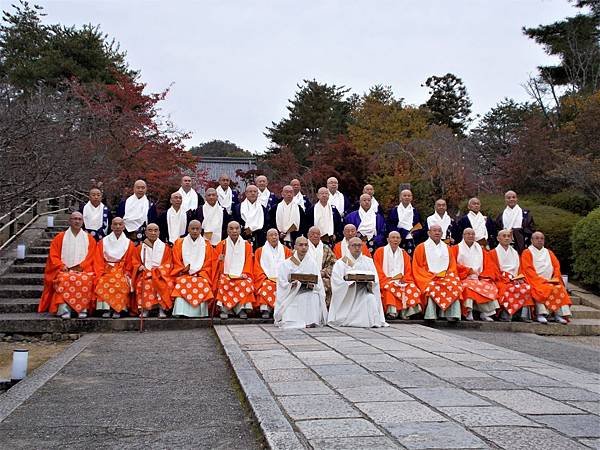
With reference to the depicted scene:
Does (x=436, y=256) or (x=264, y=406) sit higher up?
(x=436, y=256)

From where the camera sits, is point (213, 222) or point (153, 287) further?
point (213, 222)

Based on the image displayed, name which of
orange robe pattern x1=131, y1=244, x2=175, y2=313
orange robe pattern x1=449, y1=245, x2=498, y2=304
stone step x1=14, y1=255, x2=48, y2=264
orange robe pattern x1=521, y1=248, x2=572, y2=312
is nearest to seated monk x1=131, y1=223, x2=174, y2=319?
orange robe pattern x1=131, y1=244, x2=175, y2=313

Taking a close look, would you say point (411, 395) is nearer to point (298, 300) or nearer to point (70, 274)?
point (298, 300)

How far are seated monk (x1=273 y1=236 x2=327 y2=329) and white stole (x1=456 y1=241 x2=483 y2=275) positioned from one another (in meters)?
2.67

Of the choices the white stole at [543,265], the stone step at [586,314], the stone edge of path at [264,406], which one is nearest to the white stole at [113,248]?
the stone edge of path at [264,406]

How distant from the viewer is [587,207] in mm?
15711

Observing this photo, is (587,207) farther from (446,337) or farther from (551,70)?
(551,70)

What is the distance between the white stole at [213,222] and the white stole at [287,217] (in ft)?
3.15

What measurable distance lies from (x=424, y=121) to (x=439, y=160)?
21.5ft

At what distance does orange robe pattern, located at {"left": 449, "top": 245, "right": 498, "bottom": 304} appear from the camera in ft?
31.7

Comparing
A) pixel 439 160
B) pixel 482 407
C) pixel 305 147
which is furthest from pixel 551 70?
pixel 482 407

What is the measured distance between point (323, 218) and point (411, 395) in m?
6.46

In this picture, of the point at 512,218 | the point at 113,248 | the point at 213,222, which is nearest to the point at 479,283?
the point at 512,218

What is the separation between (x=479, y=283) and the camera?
9.79m
